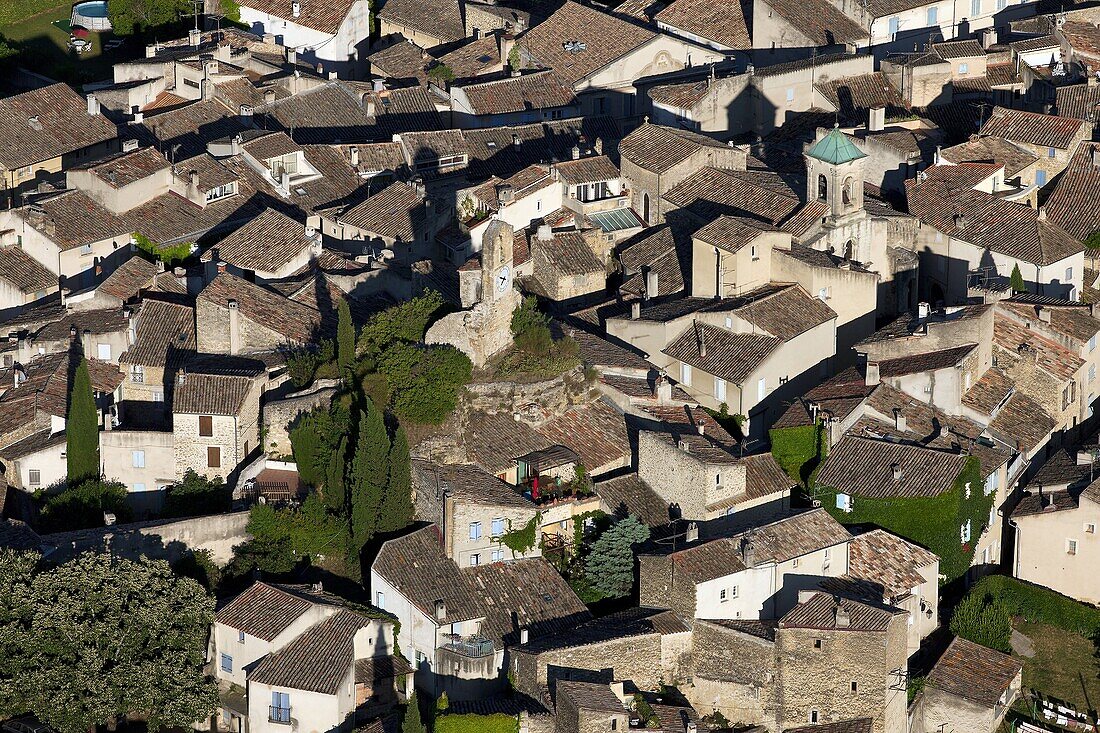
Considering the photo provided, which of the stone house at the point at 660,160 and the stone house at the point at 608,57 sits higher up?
the stone house at the point at 660,160

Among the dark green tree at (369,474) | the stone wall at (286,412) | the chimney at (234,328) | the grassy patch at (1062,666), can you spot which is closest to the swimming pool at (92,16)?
the chimney at (234,328)

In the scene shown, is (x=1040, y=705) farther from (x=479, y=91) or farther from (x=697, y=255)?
(x=479, y=91)

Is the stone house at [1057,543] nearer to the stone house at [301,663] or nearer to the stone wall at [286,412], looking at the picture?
the stone house at [301,663]

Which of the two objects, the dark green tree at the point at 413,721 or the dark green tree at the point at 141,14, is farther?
the dark green tree at the point at 141,14

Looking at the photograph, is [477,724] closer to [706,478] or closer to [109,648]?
[109,648]

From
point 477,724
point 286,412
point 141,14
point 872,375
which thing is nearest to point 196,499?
point 286,412

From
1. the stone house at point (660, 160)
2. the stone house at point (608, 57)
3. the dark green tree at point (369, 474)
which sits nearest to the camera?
the dark green tree at point (369, 474)
